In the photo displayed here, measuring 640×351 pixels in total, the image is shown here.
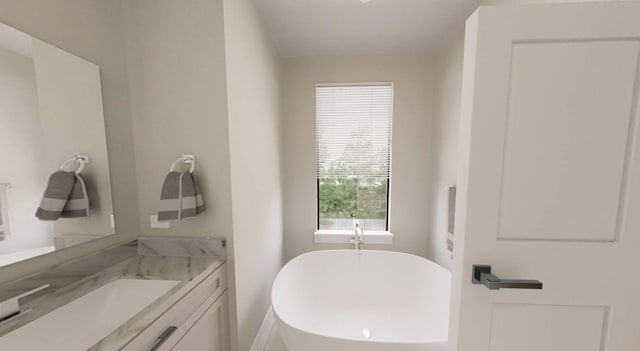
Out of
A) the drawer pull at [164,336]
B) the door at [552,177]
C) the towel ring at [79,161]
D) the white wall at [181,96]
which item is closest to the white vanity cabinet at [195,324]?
the drawer pull at [164,336]

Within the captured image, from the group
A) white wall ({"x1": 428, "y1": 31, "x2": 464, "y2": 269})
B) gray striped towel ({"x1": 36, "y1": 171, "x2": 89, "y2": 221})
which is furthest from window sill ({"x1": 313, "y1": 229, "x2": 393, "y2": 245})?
gray striped towel ({"x1": 36, "y1": 171, "x2": 89, "y2": 221})

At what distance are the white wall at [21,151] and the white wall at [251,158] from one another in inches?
30.7

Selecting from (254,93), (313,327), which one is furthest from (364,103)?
(313,327)

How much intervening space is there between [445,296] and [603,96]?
1673 mm

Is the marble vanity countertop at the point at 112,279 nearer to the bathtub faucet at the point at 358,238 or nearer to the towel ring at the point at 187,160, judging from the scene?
the towel ring at the point at 187,160

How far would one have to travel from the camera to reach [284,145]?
2.56m

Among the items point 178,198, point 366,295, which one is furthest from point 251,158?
point 366,295

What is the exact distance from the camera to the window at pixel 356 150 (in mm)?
2525

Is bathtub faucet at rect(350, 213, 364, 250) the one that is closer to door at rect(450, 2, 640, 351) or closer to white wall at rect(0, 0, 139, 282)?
door at rect(450, 2, 640, 351)

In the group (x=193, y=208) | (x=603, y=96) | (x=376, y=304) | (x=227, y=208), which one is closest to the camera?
(x=603, y=96)

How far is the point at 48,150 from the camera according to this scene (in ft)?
3.19

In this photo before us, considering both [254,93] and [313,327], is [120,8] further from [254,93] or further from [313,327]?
[313,327]

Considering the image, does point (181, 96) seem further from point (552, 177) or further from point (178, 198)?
point (552, 177)

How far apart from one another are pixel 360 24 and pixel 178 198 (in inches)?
79.5
